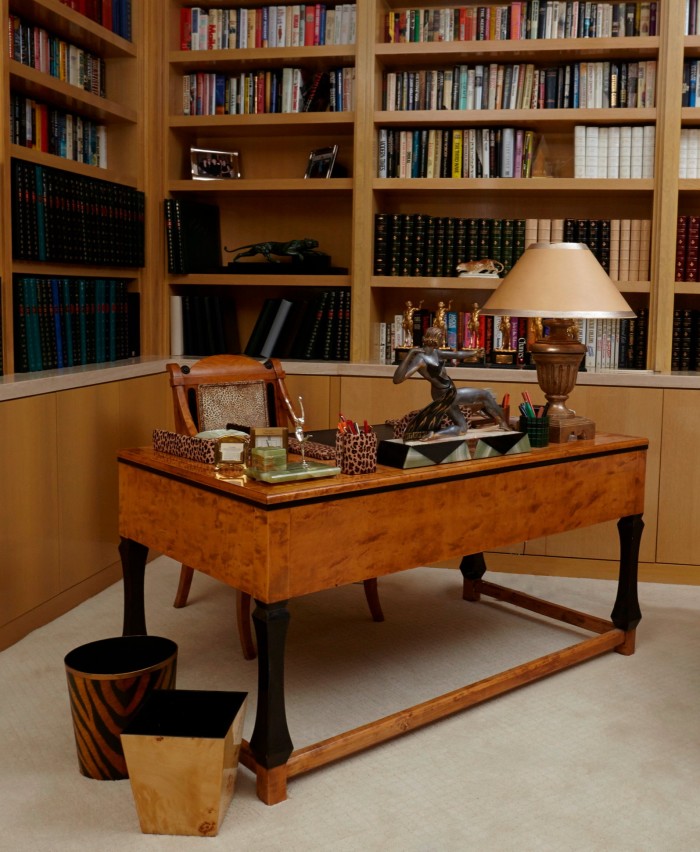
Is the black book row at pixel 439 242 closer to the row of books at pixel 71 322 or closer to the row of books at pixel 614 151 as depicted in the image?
the row of books at pixel 614 151

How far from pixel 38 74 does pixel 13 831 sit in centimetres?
261

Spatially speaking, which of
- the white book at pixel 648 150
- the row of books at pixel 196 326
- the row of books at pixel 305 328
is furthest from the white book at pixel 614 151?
the row of books at pixel 196 326

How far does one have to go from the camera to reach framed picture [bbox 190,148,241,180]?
174 inches

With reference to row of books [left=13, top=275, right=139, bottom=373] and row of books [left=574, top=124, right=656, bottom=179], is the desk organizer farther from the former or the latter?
row of books [left=574, top=124, right=656, bottom=179]

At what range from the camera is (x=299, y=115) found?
13.5ft

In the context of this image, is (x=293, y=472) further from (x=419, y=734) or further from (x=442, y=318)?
(x=442, y=318)

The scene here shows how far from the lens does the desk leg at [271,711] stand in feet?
6.94

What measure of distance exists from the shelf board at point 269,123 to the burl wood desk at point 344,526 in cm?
201

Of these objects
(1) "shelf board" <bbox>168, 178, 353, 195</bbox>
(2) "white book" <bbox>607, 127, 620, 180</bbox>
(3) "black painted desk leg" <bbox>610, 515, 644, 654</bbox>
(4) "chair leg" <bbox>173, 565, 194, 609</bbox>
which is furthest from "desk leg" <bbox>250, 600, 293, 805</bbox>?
(2) "white book" <bbox>607, 127, 620, 180</bbox>

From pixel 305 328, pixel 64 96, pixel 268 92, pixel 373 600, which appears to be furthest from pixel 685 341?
pixel 64 96

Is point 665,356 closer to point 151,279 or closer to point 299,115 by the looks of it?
point 299,115

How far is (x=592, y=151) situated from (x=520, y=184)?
0.34 meters

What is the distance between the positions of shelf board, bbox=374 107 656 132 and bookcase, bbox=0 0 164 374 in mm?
1132

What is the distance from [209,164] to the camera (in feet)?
14.5
